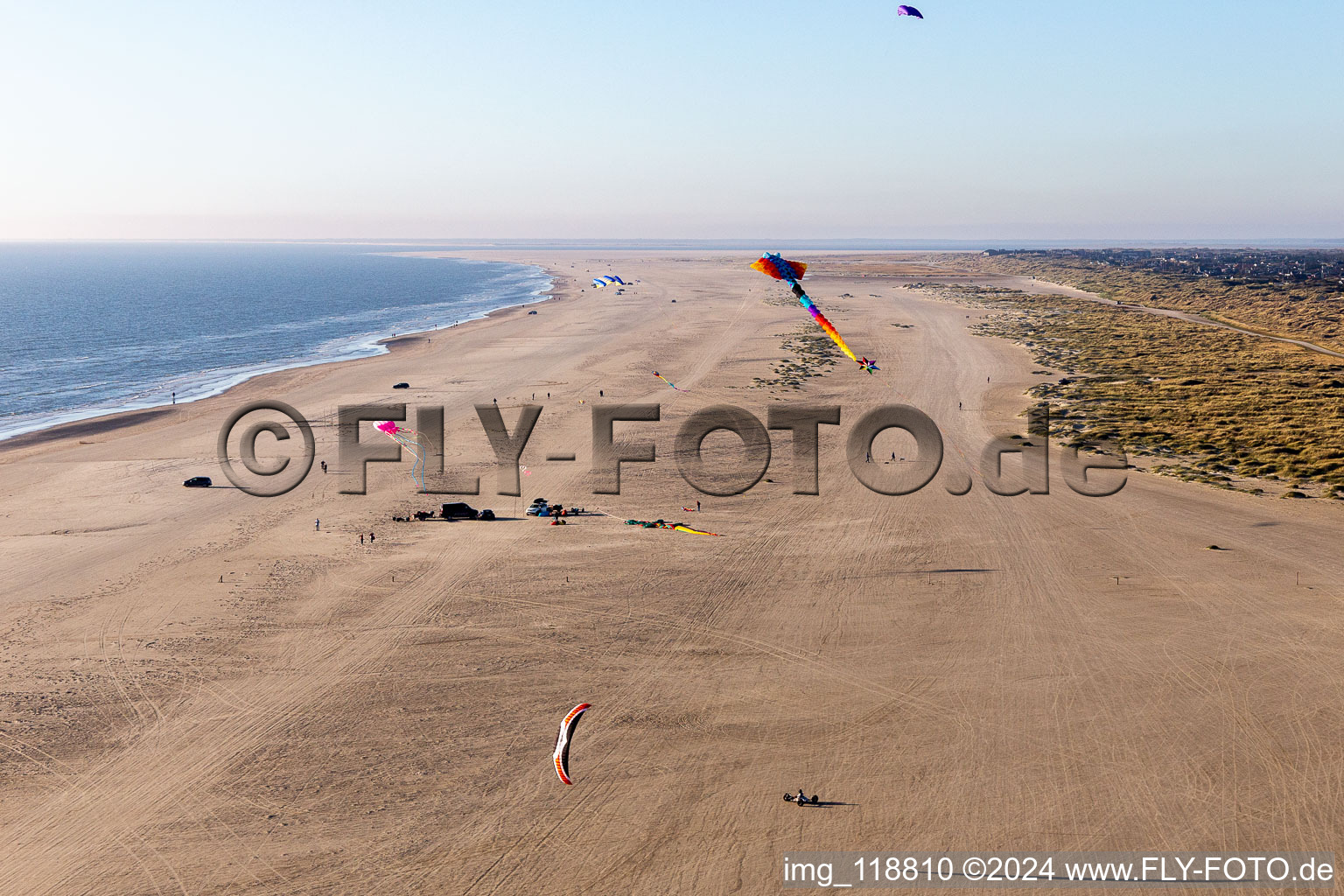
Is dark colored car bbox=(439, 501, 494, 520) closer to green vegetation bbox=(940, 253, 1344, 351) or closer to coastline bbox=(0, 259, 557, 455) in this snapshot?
coastline bbox=(0, 259, 557, 455)

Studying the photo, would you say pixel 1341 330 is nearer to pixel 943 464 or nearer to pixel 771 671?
pixel 943 464

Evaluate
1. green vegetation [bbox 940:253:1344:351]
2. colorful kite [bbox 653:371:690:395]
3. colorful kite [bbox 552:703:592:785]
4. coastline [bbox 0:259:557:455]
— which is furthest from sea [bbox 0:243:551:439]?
green vegetation [bbox 940:253:1344:351]

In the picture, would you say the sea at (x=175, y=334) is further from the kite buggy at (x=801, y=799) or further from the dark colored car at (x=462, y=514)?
the kite buggy at (x=801, y=799)

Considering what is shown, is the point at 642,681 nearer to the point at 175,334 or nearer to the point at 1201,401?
the point at 1201,401

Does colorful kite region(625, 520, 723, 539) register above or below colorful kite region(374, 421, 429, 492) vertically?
below

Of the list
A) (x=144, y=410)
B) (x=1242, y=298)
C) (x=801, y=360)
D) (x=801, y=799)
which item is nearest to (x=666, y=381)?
(x=801, y=360)

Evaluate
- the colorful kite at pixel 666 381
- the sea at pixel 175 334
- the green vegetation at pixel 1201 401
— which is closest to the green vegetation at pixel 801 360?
the colorful kite at pixel 666 381

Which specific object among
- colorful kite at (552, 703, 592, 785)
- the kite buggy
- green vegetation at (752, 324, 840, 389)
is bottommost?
the kite buggy

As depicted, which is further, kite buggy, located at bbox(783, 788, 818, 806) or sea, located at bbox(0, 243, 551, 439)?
sea, located at bbox(0, 243, 551, 439)

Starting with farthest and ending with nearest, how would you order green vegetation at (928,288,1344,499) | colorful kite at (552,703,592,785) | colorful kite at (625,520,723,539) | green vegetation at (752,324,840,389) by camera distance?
1. green vegetation at (752,324,840,389)
2. green vegetation at (928,288,1344,499)
3. colorful kite at (625,520,723,539)
4. colorful kite at (552,703,592,785)
